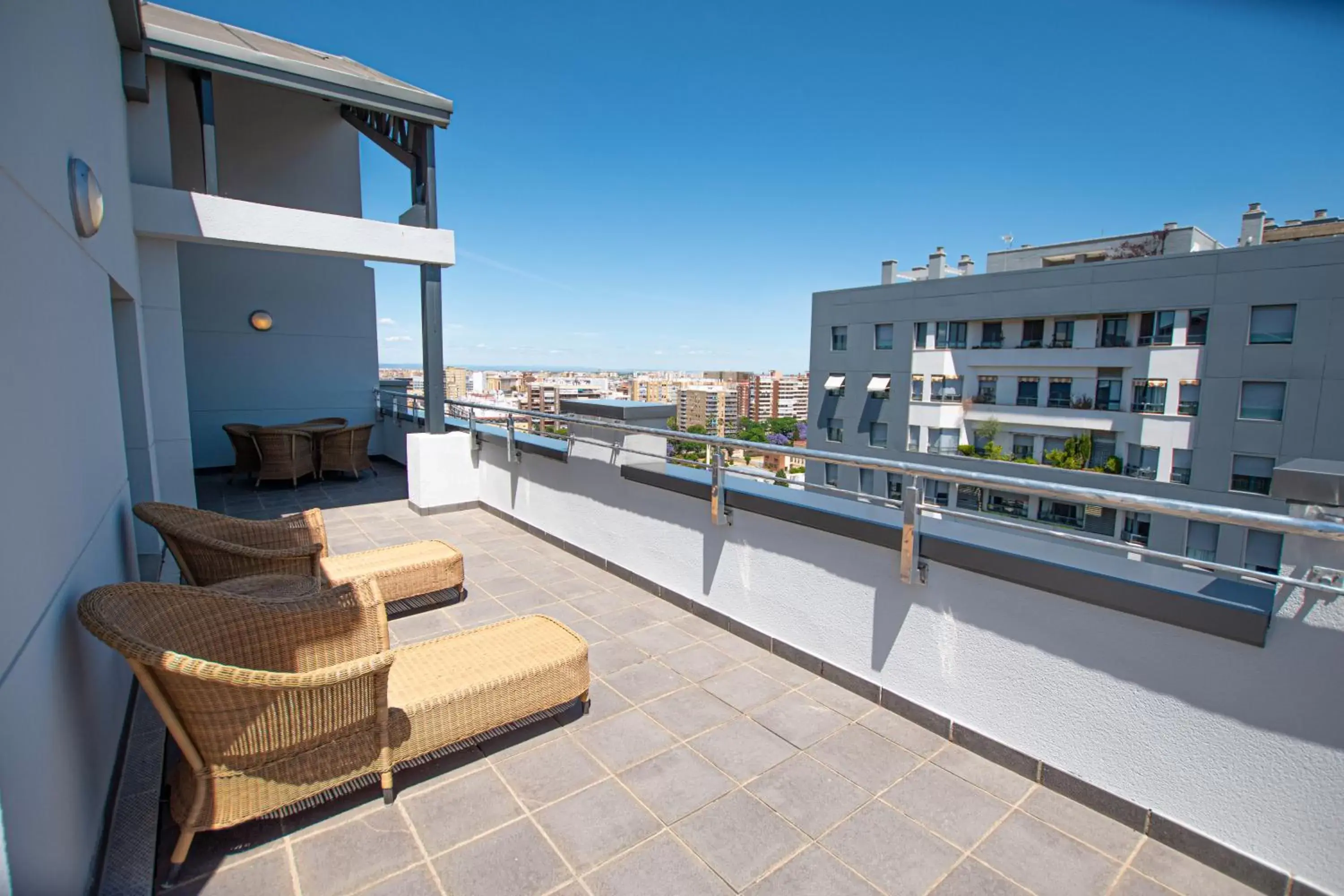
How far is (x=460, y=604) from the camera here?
13.5 feet

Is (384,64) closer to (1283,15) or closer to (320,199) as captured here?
(320,199)

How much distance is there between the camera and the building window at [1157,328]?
20.0m

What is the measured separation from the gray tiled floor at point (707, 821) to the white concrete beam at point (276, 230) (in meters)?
4.97

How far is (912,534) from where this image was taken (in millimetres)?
2619

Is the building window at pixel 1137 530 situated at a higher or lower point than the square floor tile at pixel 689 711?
lower

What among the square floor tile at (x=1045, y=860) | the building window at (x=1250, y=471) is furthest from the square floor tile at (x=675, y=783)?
the building window at (x=1250, y=471)

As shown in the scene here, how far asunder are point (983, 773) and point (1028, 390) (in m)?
24.7

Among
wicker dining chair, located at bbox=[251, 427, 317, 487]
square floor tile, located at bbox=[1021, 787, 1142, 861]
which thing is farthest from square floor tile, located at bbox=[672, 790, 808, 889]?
wicker dining chair, located at bbox=[251, 427, 317, 487]

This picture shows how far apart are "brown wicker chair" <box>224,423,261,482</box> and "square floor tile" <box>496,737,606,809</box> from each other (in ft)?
22.9

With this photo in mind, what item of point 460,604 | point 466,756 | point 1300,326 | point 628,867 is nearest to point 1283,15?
point 628,867

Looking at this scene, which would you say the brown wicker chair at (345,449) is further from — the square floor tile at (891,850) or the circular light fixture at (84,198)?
the square floor tile at (891,850)

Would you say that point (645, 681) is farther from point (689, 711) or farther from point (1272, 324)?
point (1272, 324)

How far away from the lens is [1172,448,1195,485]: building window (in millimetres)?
19312

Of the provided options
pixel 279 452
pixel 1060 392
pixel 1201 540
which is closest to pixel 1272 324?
pixel 1060 392
